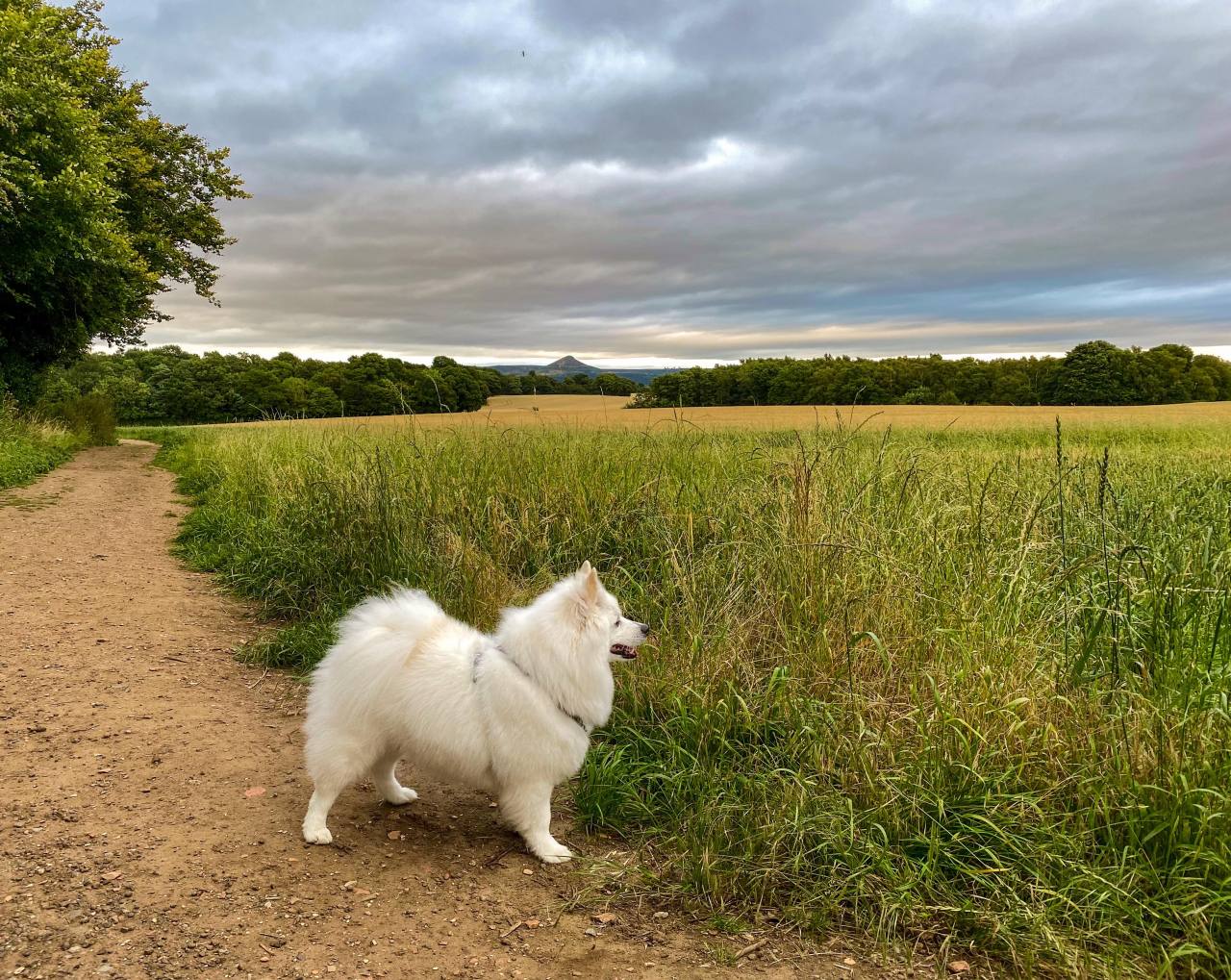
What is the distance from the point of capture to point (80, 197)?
51.7ft

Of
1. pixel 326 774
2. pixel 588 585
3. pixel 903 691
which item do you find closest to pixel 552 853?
pixel 326 774

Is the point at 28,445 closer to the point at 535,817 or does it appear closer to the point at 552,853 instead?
the point at 535,817

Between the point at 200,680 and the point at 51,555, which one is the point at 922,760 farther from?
the point at 51,555

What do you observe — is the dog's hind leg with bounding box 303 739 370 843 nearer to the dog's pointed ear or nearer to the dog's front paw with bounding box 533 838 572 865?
the dog's front paw with bounding box 533 838 572 865

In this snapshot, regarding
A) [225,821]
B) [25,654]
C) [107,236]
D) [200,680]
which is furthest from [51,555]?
[107,236]

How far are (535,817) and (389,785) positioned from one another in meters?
→ 0.96

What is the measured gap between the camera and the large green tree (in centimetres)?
1532

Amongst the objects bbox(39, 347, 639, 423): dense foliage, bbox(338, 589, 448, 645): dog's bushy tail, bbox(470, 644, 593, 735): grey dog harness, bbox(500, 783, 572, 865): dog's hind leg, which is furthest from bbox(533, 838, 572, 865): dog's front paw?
bbox(39, 347, 639, 423): dense foliage

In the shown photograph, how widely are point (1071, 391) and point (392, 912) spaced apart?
60.0 metres

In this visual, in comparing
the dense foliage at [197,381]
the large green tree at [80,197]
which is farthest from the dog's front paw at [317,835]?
the dense foliage at [197,381]

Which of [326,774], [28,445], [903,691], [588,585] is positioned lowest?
[326,774]

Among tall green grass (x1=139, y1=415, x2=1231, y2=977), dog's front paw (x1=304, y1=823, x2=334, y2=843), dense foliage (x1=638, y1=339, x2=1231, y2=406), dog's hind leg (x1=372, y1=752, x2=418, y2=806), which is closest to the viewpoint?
tall green grass (x1=139, y1=415, x2=1231, y2=977)

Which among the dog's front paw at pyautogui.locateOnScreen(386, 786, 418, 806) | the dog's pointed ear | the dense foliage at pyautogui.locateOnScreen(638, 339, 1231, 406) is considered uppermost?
the dense foliage at pyautogui.locateOnScreen(638, 339, 1231, 406)

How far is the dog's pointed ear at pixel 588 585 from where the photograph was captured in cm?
324
